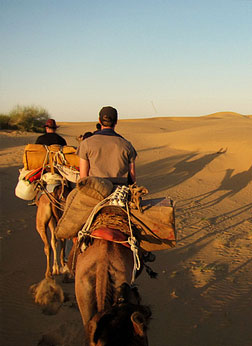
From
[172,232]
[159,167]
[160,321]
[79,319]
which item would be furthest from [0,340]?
[159,167]

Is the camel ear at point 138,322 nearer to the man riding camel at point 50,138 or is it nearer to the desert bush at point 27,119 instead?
the man riding camel at point 50,138

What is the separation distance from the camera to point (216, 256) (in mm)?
7289

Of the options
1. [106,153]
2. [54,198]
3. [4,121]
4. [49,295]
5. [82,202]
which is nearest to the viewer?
[82,202]

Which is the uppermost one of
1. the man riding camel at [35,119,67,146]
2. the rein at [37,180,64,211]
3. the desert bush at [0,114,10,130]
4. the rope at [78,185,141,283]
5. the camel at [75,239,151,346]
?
the man riding camel at [35,119,67,146]

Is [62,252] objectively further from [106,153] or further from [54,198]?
[106,153]

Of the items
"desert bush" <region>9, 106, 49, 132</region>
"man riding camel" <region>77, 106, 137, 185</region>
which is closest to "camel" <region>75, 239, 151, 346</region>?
"man riding camel" <region>77, 106, 137, 185</region>

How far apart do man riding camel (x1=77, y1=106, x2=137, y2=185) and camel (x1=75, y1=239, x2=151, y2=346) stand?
102cm

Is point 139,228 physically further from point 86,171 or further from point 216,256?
point 216,256

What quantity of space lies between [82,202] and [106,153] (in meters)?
0.71

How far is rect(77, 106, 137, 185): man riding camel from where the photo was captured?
395 centimetres

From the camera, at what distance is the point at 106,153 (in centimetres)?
397

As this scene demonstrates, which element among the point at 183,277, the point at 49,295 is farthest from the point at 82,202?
the point at 183,277

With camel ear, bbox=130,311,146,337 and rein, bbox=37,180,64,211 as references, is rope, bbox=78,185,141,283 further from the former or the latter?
rein, bbox=37,180,64,211

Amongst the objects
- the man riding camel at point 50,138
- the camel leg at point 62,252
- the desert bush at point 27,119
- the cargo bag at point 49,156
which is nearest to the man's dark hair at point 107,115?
the cargo bag at point 49,156
